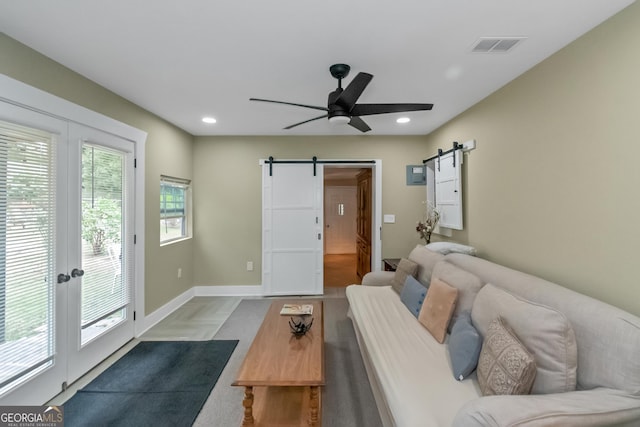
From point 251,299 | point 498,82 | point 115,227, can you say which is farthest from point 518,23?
point 251,299

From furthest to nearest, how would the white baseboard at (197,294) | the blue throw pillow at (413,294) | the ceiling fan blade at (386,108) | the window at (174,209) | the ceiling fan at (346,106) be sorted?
the window at (174,209)
the white baseboard at (197,294)
the blue throw pillow at (413,294)
the ceiling fan blade at (386,108)
the ceiling fan at (346,106)

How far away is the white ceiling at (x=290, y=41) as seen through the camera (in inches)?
60.0

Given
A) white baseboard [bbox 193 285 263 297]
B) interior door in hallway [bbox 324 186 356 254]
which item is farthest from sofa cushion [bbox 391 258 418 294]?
interior door in hallway [bbox 324 186 356 254]

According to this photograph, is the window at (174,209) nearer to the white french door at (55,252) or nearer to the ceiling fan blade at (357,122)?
the white french door at (55,252)

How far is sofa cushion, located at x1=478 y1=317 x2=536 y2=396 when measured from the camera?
127 cm

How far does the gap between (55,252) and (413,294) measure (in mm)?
2952

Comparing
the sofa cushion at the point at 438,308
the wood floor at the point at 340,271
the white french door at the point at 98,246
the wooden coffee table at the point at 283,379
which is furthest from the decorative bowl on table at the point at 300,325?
the wood floor at the point at 340,271

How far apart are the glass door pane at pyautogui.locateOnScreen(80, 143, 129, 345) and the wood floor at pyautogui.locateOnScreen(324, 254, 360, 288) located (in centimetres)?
315

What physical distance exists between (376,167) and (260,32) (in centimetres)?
291

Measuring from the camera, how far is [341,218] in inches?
331

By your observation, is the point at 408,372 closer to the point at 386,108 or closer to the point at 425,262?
the point at 425,262

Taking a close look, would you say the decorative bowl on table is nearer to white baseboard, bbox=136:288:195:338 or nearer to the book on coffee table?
the book on coffee table

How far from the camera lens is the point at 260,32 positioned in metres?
1.73

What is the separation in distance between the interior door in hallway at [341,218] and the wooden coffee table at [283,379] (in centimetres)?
623
